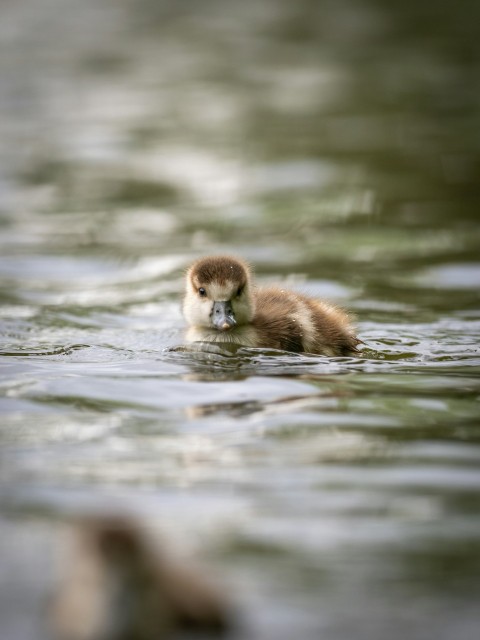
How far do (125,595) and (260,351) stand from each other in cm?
336

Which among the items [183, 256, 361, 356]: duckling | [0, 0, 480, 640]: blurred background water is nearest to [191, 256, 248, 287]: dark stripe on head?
[183, 256, 361, 356]: duckling

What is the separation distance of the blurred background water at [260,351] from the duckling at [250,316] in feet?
0.55

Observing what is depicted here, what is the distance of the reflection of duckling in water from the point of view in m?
2.82

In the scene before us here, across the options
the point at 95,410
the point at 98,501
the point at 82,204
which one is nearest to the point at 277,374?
the point at 95,410

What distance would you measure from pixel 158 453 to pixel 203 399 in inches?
31.5

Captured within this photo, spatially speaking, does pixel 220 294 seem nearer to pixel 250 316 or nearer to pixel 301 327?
pixel 250 316

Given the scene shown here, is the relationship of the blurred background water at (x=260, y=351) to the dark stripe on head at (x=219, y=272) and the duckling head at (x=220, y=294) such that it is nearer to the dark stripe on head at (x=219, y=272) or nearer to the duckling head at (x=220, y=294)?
the duckling head at (x=220, y=294)

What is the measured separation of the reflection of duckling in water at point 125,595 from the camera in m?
2.82

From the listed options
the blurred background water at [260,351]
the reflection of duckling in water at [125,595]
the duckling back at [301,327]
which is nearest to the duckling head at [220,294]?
the duckling back at [301,327]

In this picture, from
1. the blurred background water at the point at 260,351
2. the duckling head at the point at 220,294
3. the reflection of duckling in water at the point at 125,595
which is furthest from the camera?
the duckling head at the point at 220,294

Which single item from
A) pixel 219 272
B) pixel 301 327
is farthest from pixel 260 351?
pixel 219 272

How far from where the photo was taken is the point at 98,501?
394 centimetres

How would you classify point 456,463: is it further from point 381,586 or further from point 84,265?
point 84,265

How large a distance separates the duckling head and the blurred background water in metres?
0.24
